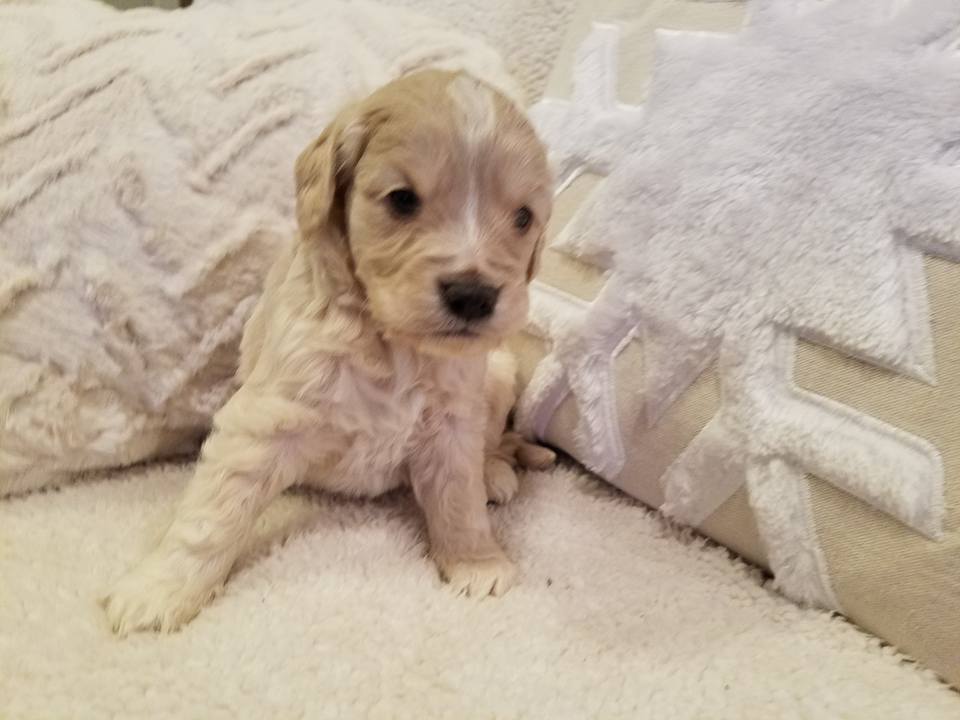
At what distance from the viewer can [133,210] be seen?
1639mm

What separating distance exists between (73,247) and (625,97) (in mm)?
1113

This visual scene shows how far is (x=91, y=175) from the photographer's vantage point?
5.34 ft

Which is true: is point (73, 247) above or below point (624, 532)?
above

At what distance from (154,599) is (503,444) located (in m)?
0.80

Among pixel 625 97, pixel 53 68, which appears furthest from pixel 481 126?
pixel 53 68

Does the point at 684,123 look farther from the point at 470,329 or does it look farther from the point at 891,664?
the point at 891,664

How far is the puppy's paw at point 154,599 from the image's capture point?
4.26 ft

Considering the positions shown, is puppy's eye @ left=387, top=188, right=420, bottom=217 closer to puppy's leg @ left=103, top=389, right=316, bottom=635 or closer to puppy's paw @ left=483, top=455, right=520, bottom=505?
puppy's leg @ left=103, top=389, right=316, bottom=635

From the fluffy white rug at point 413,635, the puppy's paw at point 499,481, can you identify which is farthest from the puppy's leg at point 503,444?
the fluffy white rug at point 413,635

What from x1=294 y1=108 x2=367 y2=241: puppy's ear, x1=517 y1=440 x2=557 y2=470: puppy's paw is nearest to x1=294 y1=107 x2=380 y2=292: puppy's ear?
x1=294 y1=108 x2=367 y2=241: puppy's ear

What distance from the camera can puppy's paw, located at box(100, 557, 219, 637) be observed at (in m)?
1.30

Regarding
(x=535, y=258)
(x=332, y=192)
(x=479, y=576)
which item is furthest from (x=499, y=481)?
(x=332, y=192)

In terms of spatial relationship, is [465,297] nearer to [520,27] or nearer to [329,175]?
[329,175]

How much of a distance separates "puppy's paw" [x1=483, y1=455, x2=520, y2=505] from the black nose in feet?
1.79
